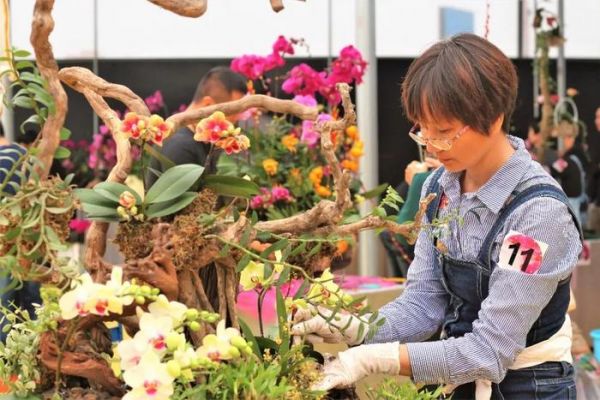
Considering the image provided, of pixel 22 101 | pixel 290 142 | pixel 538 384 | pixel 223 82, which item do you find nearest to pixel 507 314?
pixel 538 384

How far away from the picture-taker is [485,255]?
Result: 158cm

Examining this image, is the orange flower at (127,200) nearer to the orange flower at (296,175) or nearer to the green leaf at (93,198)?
the green leaf at (93,198)

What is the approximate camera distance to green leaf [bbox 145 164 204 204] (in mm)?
1296

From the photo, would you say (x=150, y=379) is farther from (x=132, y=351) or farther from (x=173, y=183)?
(x=173, y=183)

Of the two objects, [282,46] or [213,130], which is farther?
[282,46]

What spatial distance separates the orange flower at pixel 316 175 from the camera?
343 centimetres

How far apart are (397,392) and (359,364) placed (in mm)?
104

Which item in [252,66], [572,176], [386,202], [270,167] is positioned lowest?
[572,176]

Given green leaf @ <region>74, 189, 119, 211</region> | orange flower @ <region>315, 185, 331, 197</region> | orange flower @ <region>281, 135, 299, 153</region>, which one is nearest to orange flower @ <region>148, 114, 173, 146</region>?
green leaf @ <region>74, 189, 119, 211</region>

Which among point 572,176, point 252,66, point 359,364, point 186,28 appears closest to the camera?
point 359,364

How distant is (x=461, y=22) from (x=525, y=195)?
5.38 metres

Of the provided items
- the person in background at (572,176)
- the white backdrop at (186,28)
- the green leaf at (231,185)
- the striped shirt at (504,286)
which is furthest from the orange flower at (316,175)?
the person in background at (572,176)

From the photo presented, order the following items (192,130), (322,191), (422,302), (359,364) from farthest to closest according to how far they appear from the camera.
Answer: (322,191), (192,130), (422,302), (359,364)

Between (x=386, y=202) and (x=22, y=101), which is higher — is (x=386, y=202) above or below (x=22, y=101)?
below
